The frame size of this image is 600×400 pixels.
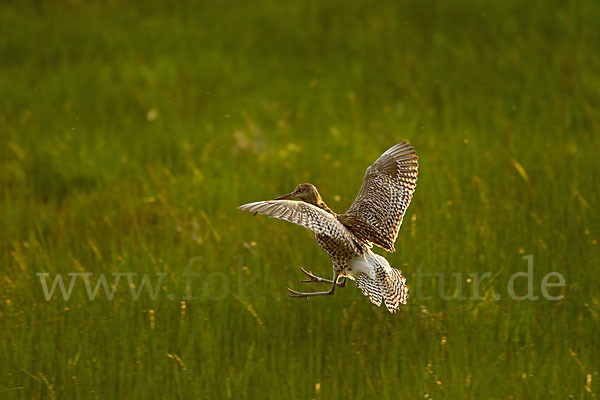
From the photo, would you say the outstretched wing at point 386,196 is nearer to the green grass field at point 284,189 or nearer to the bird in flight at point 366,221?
the bird in flight at point 366,221

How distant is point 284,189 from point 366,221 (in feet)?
7.44

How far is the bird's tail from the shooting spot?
4.48 m

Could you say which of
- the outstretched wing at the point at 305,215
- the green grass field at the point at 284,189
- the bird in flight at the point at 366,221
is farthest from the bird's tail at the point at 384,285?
the green grass field at the point at 284,189

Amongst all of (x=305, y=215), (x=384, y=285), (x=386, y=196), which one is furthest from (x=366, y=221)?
(x=305, y=215)

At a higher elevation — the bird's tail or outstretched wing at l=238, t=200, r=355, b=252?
outstretched wing at l=238, t=200, r=355, b=252

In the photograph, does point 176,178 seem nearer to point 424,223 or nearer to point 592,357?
point 424,223

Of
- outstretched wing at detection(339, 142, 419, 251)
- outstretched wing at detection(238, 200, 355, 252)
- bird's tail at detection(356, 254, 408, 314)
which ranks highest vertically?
outstretched wing at detection(339, 142, 419, 251)

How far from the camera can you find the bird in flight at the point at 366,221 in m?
4.09

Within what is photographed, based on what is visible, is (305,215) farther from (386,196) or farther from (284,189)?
(284,189)

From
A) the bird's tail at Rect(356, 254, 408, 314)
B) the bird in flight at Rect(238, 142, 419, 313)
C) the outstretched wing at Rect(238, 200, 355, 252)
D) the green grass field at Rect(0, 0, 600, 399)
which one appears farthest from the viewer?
the green grass field at Rect(0, 0, 600, 399)

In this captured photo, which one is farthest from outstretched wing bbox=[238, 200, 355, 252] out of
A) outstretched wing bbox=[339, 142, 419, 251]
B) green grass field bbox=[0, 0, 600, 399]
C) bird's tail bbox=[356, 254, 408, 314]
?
green grass field bbox=[0, 0, 600, 399]

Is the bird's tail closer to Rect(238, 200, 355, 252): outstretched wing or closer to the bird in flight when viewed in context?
the bird in flight

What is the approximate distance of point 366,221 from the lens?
4.88 metres

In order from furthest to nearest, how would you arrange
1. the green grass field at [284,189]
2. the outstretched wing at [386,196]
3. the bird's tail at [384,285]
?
the outstretched wing at [386,196] → the green grass field at [284,189] → the bird's tail at [384,285]
